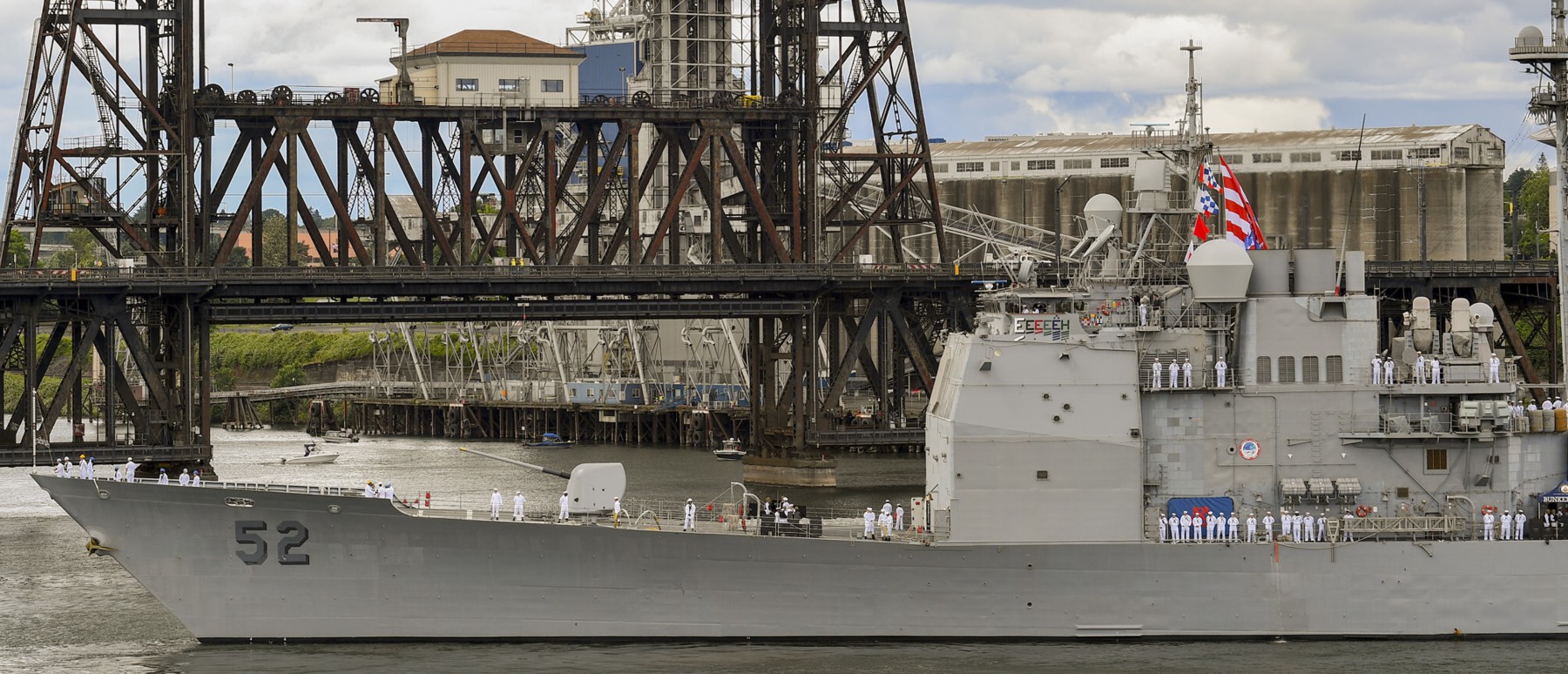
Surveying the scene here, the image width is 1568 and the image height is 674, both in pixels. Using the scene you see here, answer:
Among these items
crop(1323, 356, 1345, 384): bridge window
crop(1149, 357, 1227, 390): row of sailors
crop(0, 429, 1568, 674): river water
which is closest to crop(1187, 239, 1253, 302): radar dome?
crop(1149, 357, 1227, 390): row of sailors

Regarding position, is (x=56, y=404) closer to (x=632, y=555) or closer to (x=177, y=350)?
(x=177, y=350)

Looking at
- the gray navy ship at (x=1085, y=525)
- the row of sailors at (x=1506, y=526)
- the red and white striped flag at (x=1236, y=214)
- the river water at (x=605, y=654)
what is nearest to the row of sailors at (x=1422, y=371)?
the gray navy ship at (x=1085, y=525)

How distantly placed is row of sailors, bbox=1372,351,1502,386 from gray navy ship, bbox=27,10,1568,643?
8 centimetres

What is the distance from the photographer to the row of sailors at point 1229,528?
119ft

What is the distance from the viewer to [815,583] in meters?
36.4

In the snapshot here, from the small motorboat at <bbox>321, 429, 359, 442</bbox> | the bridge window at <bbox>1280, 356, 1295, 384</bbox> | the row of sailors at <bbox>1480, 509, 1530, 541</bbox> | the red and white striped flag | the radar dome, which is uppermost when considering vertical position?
the red and white striped flag

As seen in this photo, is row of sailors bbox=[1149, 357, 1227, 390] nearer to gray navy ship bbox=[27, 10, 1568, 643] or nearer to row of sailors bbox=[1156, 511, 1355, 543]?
gray navy ship bbox=[27, 10, 1568, 643]

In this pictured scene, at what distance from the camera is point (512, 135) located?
2680 inches

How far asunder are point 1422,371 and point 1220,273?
13.6 feet

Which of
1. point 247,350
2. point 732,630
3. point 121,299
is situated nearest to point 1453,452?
point 732,630

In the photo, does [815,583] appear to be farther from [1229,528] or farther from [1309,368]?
[1309,368]

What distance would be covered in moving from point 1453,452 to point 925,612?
10191 mm

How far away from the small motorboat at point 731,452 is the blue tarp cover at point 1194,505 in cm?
4015

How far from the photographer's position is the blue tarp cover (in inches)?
1449
